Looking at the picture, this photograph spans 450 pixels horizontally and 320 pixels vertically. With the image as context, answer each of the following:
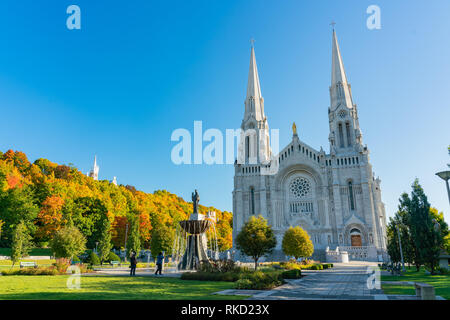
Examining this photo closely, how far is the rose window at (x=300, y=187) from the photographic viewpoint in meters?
59.3

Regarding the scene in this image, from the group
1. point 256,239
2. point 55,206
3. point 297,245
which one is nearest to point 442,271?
point 256,239

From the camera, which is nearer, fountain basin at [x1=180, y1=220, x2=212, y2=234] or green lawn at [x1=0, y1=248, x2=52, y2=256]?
fountain basin at [x1=180, y1=220, x2=212, y2=234]

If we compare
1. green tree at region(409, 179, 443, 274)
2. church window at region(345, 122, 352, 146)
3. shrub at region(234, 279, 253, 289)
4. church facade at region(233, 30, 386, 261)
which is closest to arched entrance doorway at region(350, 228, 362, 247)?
church facade at region(233, 30, 386, 261)

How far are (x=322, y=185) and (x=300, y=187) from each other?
4516 mm

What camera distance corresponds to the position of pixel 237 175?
62688 mm

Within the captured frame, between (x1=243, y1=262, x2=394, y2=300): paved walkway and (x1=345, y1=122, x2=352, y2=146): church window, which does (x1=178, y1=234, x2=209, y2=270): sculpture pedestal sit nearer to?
(x1=243, y1=262, x2=394, y2=300): paved walkway

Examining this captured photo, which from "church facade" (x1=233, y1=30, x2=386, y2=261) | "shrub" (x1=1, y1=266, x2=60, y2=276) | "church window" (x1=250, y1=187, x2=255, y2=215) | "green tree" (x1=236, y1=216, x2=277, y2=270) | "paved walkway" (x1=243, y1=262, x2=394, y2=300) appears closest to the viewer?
"paved walkway" (x1=243, y1=262, x2=394, y2=300)

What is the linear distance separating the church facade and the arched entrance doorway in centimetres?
16

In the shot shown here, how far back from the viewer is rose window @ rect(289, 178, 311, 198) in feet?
195

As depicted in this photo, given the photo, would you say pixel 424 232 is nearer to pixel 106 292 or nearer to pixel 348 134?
pixel 106 292

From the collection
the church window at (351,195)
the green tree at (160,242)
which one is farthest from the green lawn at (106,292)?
the church window at (351,195)

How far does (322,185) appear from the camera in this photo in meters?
57.0
